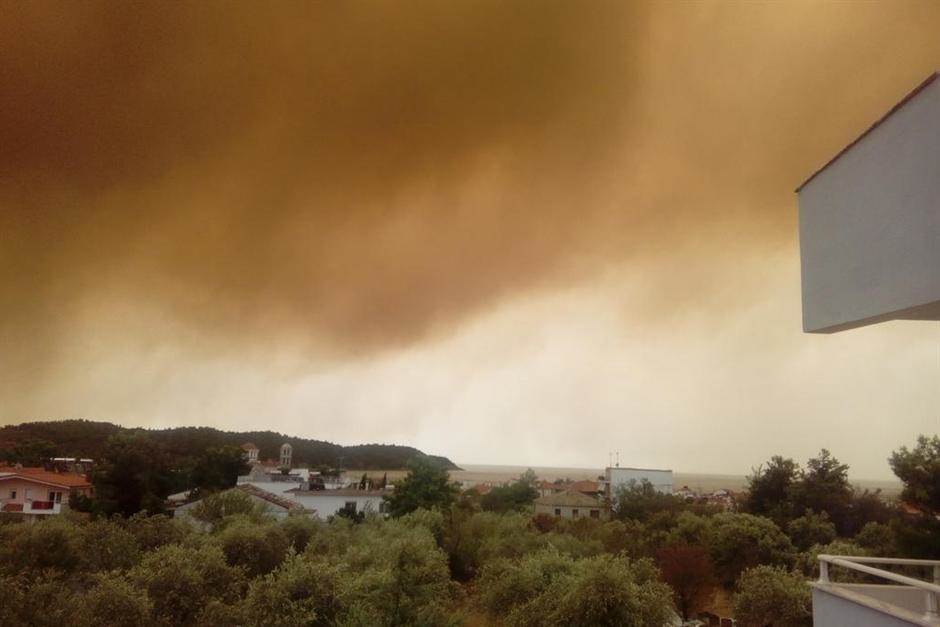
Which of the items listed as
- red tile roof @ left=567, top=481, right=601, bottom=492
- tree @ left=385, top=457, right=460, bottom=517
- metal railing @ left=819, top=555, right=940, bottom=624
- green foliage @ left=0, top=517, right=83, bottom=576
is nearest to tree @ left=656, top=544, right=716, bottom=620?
tree @ left=385, top=457, right=460, bottom=517

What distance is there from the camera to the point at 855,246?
11.7ft

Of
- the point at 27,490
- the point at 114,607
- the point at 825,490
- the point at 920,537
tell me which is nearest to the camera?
the point at 114,607

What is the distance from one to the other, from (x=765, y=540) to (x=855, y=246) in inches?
924

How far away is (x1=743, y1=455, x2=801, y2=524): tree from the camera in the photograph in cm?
3000

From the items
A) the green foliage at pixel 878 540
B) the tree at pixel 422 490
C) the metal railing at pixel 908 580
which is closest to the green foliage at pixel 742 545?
the green foliage at pixel 878 540

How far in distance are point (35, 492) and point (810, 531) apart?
3620 cm

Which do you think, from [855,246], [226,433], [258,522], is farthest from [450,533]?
[226,433]

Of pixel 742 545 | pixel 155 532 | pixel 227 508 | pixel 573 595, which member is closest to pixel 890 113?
pixel 573 595

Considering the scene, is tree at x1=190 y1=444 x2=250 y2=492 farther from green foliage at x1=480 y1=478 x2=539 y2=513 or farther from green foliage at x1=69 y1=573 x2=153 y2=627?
green foliage at x1=69 y1=573 x2=153 y2=627

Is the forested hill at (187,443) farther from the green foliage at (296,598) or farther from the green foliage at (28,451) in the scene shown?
the green foliage at (296,598)

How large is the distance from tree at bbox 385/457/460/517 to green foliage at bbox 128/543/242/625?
62.8ft

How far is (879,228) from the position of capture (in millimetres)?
3369

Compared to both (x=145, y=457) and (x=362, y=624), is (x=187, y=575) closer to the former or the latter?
(x=362, y=624)

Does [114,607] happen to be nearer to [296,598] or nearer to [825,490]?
[296,598]
